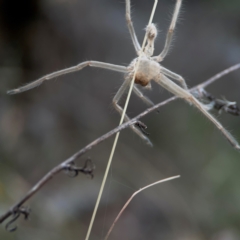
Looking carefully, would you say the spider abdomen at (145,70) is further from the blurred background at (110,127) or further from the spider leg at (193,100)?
the blurred background at (110,127)

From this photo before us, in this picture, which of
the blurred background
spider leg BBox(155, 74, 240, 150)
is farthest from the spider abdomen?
the blurred background

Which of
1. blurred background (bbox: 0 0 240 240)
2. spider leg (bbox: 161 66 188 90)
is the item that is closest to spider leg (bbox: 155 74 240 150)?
spider leg (bbox: 161 66 188 90)

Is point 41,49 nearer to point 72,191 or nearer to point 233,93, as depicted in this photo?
point 72,191

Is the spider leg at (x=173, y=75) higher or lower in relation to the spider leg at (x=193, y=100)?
higher

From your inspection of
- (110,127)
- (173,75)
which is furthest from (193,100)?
(110,127)

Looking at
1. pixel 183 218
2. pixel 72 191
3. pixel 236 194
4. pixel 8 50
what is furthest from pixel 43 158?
pixel 236 194

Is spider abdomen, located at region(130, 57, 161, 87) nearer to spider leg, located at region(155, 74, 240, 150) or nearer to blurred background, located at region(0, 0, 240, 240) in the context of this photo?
spider leg, located at region(155, 74, 240, 150)

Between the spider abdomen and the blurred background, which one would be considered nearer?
the spider abdomen

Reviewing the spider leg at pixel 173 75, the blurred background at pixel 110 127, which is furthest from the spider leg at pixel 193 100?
the blurred background at pixel 110 127

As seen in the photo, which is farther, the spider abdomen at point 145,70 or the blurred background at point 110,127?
the blurred background at point 110,127

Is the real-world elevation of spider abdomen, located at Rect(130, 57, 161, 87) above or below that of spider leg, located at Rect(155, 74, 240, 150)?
above
